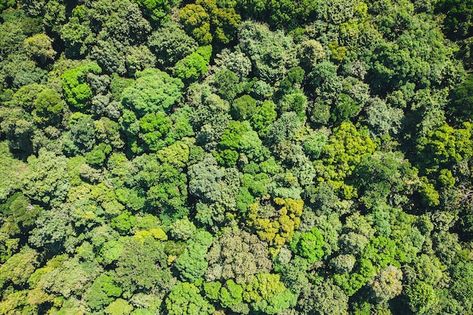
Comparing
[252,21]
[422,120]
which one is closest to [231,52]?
[252,21]

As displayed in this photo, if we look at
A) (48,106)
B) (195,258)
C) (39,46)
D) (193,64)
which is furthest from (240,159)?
(39,46)

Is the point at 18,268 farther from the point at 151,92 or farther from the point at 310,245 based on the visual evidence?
the point at 310,245

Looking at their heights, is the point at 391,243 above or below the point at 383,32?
below

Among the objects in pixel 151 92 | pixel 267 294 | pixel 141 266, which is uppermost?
pixel 151 92

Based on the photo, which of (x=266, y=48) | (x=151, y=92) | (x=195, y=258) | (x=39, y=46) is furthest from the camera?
(x=39, y=46)

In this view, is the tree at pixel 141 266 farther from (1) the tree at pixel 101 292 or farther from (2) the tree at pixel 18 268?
(2) the tree at pixel 18 268

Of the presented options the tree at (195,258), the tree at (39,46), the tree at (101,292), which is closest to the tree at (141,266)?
A: the tree at (101,292)

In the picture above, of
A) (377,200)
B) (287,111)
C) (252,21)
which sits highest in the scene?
(252,21)

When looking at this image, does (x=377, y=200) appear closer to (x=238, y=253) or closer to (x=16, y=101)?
(x=238, y=253)
